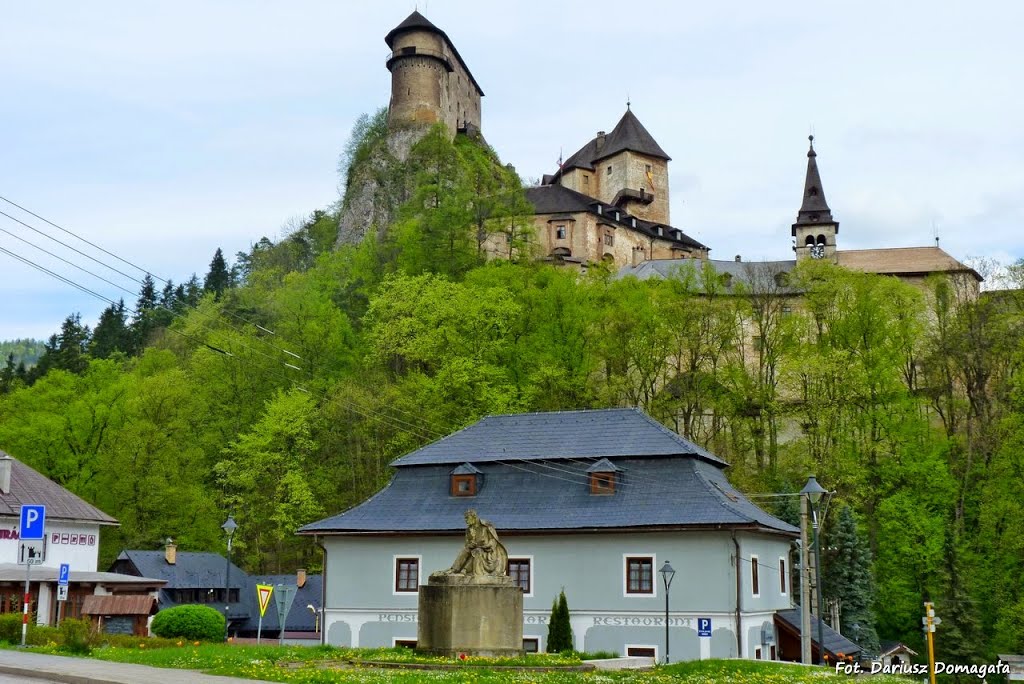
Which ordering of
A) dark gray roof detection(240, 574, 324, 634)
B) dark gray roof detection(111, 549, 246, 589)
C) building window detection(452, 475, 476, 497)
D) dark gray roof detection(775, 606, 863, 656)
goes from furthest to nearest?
dark gray roof detection(240, 574, 324, 634)
dark gray roof detection(111, 549, 246, 589)
building window detection(452, 475, 476, 497)
dark gray roof detection(775, 606, 863, 656)

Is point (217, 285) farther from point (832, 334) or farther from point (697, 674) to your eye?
point (697, 674)

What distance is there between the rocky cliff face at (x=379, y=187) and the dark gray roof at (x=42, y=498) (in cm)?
5503

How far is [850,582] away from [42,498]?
112 feet

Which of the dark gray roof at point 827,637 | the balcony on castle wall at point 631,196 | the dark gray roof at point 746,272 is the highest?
the balcony on castle wall at point 631,196

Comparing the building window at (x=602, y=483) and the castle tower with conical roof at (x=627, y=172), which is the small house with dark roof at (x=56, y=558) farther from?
the castle tower with conical roof at (x=627, y=172)

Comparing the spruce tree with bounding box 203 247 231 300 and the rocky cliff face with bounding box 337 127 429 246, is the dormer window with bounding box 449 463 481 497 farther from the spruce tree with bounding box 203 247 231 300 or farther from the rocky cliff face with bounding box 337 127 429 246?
the spruce tree with bounding box 203 247 231 300

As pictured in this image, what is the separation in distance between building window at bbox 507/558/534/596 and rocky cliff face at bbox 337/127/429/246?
Result: 61917 mm

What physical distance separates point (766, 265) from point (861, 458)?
24.9 m

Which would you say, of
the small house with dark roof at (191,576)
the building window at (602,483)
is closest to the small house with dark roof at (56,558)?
the small house with dark roof at (191,576)

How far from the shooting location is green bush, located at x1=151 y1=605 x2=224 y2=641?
112ft

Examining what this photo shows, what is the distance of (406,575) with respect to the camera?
37.2m

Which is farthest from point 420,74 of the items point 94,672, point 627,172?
point 94,672

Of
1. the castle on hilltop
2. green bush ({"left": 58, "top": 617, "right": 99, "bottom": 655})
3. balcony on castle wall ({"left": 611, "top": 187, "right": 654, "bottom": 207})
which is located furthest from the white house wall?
balcony on castle wall ({"left": 611, "top": 187, "right": 654, "bottom": 207})

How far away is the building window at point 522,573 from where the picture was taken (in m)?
35.9
